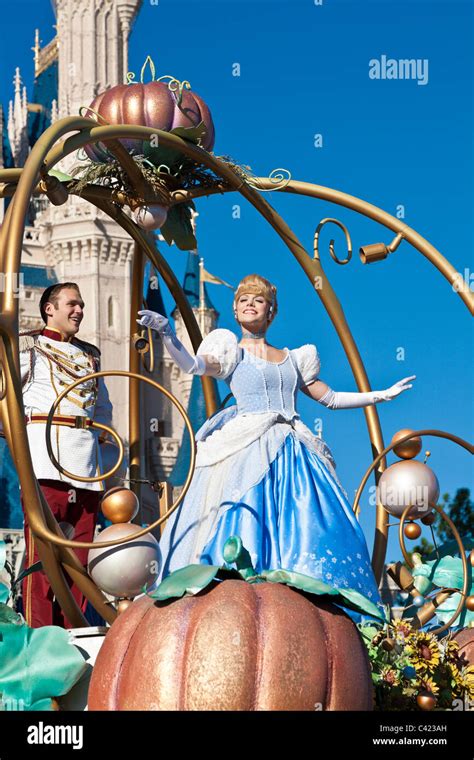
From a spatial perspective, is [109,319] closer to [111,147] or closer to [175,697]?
[111,147]

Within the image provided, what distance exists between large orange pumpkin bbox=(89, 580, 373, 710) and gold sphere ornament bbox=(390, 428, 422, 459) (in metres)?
1.92

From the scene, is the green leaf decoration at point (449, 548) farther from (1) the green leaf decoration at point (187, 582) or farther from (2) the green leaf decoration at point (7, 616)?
(1) the green leaf decoration at point (187, 582)

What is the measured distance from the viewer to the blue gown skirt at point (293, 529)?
14.2 ft

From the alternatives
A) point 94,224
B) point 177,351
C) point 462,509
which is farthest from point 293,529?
point 94,224

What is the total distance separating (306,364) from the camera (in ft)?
16.7

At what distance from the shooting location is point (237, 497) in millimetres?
4484

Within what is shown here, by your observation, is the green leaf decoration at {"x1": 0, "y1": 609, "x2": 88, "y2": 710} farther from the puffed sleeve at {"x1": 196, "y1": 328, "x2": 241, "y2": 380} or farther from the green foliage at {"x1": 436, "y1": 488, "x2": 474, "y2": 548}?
the green foliage at {"x1": 436, "y1": 488, "x2": 474, "y2": 548}

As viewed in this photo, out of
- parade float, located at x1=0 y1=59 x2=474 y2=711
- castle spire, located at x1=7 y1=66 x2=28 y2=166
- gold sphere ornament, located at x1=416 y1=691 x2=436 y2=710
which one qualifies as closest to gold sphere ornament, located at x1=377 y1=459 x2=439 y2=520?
parade float, located at x1=0 y1=59 x2=474 y2=711

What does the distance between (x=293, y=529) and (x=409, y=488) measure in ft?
1.96

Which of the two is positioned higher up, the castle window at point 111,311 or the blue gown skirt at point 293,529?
the castle window at point 111,311

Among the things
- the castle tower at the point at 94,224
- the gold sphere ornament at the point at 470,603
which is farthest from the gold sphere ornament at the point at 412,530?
the castle tower at the point at 94,224

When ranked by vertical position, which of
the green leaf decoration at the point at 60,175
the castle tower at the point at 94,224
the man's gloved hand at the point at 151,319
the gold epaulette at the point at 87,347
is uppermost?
the castle tower at the point at 94,224

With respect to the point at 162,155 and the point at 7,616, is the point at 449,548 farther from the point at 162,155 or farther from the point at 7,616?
the point at 7,616
